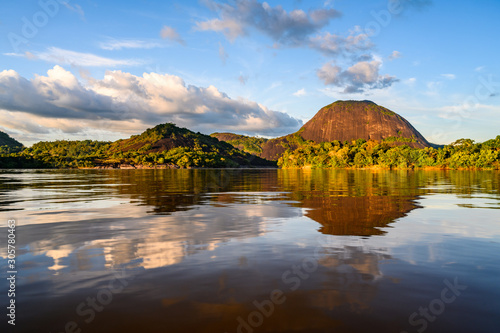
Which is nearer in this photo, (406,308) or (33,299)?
(406,308)

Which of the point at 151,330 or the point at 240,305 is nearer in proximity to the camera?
the point at 151,330

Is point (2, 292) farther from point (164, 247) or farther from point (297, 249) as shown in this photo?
point (297, 249)

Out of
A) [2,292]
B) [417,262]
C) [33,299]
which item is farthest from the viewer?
[417,262]

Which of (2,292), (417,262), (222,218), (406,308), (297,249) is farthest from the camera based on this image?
(222,218)

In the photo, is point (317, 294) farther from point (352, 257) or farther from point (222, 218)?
point (222, 218)

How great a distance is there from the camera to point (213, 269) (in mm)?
8836

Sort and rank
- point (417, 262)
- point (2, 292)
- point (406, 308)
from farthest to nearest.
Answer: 1. point (417, 262)
2. point (2, 292)
3. point (406, 308)

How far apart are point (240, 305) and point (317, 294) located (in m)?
1.96

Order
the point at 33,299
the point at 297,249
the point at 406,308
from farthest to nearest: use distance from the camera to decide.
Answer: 1. the point at 297,249
2. the point at 33,299
3. the point at 406,308

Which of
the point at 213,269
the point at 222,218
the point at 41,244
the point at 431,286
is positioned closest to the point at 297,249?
the point at 213,269

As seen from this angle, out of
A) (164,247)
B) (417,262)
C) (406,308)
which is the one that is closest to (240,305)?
(406,308)

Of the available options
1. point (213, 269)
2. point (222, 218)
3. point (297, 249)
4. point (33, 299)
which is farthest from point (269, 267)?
point (222, 218)

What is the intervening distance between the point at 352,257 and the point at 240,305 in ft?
17.1

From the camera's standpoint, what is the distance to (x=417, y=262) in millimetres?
9586
